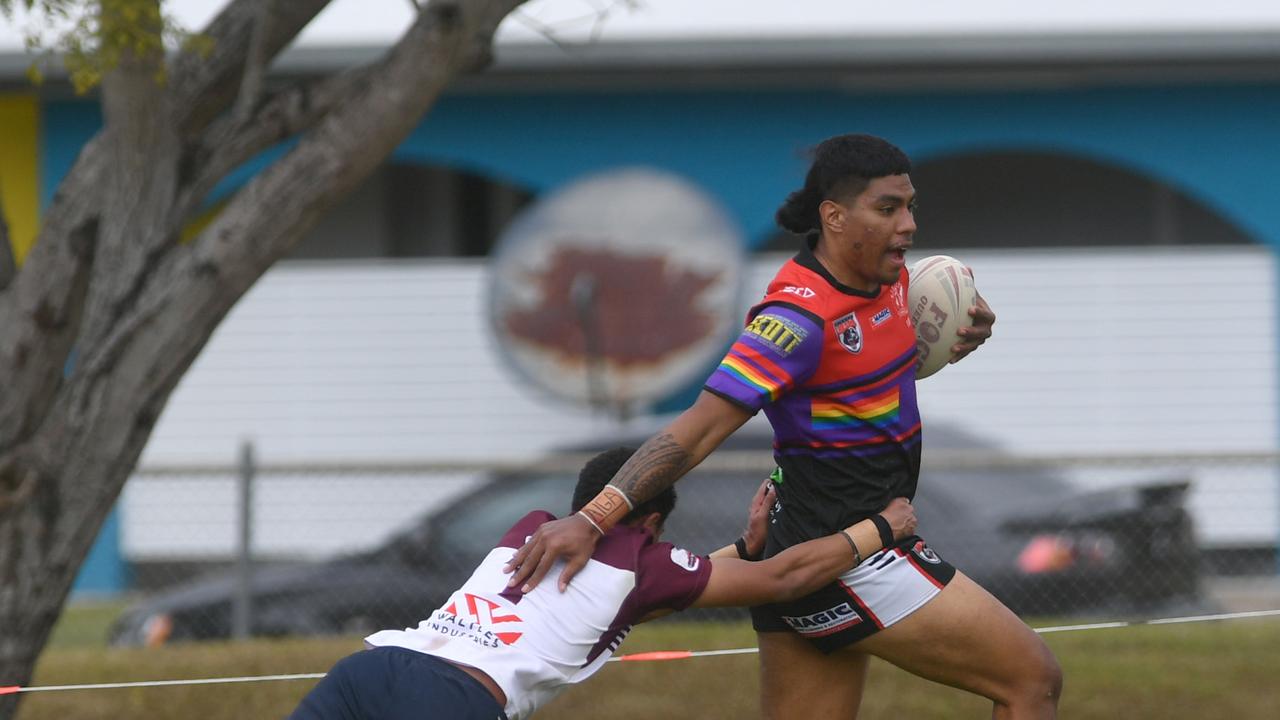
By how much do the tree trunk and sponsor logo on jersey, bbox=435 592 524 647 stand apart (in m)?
2.78

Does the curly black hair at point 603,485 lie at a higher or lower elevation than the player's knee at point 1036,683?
higher

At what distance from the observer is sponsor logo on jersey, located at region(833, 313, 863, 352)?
15.6ft

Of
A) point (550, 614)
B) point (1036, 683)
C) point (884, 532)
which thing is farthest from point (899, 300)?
point (550, 614)

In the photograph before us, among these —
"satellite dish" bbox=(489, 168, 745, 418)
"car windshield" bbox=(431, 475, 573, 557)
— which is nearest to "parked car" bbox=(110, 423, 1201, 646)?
"car windshield" bbox=(431, 475, 573, 557)

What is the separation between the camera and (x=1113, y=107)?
15.8 meters

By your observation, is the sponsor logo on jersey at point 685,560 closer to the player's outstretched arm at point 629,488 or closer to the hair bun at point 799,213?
the player's outstretched arm at point 629,488

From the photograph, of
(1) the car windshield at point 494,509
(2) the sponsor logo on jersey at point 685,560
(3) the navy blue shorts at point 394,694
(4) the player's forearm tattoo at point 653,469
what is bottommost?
(1) the car windshield at point 494,509

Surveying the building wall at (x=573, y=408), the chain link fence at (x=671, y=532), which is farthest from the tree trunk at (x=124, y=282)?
the building wall at (x=573, y=408)

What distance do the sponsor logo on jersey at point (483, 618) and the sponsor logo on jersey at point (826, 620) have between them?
0.90 m

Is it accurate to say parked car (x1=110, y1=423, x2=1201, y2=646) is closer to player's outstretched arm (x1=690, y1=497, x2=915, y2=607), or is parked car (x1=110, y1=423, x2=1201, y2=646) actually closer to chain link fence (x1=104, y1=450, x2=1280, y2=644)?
chain link fence (x1=104, y1=450, x2=1280, y2=644)

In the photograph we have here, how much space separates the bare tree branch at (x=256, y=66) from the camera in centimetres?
700

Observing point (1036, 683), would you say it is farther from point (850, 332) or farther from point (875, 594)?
point (850, 332)

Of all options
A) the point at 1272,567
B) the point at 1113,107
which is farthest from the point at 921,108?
the point at 1272,567

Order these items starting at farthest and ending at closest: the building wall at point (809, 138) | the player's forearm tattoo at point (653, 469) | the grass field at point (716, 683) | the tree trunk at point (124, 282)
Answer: the building wall at point (809, 138), the grass field at point (716, 683), the tree trunk at point (124, 282), the player's forearm tattoo at point (653, 469)
